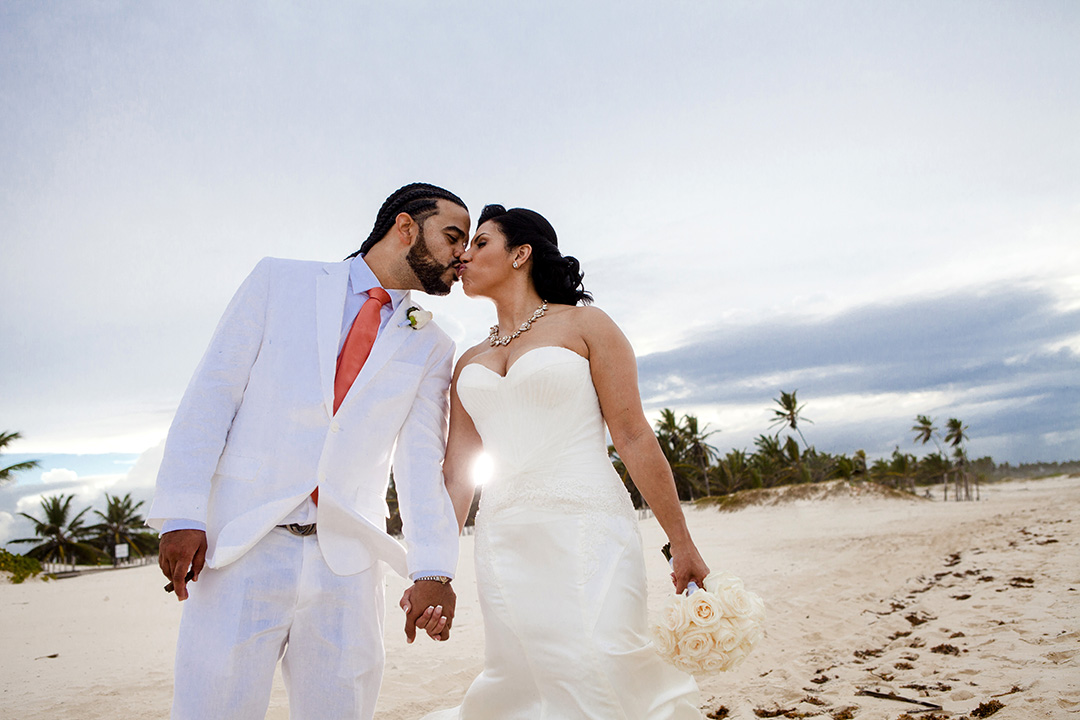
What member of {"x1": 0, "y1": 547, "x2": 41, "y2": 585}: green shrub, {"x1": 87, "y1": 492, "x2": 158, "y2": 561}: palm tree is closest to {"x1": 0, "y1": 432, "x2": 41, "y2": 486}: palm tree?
{"x1": 0, "y1": 547, "x2": 41, "y2": 585}: green shrub

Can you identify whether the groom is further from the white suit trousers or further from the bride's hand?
the bride's hand

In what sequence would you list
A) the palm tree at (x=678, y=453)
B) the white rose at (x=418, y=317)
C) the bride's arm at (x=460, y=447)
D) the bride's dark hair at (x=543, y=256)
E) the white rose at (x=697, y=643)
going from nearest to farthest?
the white rose at (x=697, y=643)
the white rose at (x=418, y=317)
the bride's arm at (x=460, y=447)
the bride's dark hair at (x=543, y=256)
the palm tree at (x=678, y=453)

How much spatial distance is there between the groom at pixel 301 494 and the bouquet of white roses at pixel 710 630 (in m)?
0.88

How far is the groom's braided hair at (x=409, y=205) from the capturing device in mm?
3238

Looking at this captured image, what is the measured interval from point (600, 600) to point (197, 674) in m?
1.49

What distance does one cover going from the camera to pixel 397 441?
2.93 m

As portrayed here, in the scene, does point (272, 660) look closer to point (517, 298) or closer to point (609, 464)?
point (609, 464)

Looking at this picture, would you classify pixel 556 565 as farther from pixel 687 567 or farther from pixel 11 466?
pixel 11 466

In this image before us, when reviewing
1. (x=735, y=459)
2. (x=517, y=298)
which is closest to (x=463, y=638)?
(x=517, y=298)

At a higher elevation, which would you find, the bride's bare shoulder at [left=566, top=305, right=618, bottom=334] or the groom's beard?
the groom's beard

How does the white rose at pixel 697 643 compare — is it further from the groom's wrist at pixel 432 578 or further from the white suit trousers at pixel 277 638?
the white suit trousers at pixel 277 638

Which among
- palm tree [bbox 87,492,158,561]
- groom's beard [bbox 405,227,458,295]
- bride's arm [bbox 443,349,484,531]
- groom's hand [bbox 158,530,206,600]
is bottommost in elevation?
palm tree [bbox 87,492,158,561]

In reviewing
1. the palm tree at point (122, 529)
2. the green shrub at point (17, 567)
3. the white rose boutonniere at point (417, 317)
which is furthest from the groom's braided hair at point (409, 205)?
the palm tree at point (122, 529)

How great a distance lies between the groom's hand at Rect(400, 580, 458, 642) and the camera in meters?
2.52
